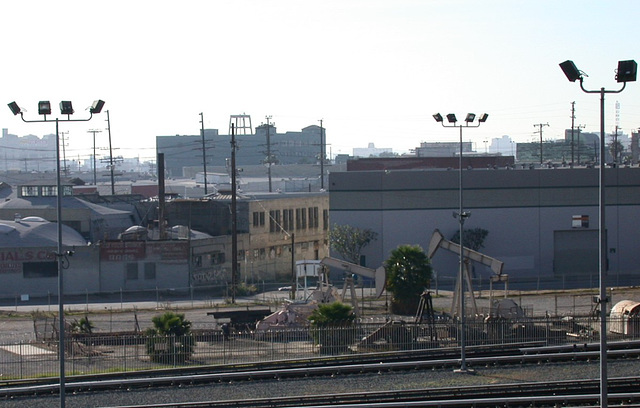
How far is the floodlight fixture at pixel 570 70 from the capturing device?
1476cm

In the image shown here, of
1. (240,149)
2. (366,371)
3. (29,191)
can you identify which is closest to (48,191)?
(29,191)

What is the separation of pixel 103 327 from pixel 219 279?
1366cm

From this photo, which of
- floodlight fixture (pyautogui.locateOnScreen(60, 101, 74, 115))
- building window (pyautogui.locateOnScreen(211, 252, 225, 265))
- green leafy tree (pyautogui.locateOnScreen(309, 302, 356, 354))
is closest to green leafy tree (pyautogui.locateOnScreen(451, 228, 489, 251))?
building window (pyautogui.locateOnScreen(211, 252, 225, 265))

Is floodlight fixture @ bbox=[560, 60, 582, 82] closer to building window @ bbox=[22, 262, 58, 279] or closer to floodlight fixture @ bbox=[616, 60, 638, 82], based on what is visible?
floodlight fixture @ bbox=[616, 60, 638, 82]

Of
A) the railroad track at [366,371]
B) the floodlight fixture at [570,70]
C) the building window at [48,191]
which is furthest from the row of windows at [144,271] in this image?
the floodlight fixture at [570,70]

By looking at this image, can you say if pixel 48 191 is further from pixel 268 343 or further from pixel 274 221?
pixel 268 343

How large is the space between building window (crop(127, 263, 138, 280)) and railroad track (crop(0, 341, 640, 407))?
2168 centimetres

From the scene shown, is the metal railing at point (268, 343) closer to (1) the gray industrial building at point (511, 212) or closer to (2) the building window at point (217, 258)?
(2) the building window at point (217, 258)

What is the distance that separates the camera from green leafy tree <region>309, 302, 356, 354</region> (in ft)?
87.9

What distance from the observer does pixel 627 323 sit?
95.1 ft

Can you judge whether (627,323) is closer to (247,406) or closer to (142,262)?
(247,406)

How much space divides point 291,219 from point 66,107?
133 ft

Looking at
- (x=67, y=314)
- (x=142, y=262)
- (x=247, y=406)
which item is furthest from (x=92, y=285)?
(x=247, y=406)

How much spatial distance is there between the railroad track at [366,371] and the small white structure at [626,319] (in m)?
2.91
